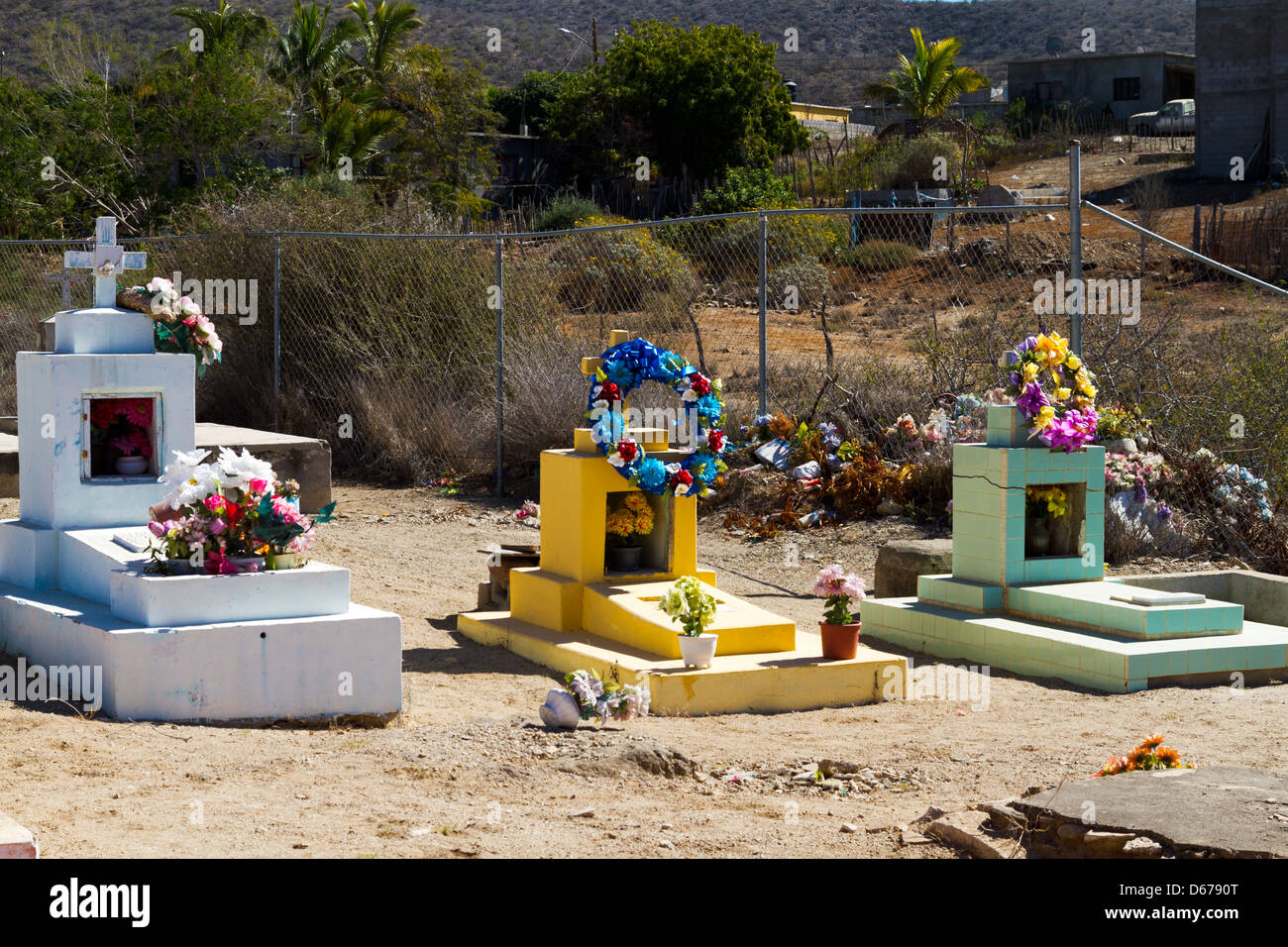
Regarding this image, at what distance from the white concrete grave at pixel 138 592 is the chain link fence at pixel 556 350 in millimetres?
5708

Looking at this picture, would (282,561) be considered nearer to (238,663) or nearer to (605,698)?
(238,663)

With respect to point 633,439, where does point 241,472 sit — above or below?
below

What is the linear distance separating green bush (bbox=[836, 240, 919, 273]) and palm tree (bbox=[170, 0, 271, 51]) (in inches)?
626

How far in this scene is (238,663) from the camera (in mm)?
6527

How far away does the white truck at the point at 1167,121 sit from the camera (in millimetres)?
45594

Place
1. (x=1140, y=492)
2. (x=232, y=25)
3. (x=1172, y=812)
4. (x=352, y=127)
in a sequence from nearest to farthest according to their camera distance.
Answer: (x=1172, y=812)
(x=1140, y=492)
(x=232, y=25)
(x=352, y=127)

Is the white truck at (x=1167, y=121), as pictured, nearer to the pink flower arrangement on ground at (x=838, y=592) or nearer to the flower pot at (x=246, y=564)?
→ the pink flower arrangement on ground at (x=838, y=592)

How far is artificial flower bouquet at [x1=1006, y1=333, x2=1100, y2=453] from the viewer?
8.62 metres

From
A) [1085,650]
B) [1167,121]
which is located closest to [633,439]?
[1085,650]

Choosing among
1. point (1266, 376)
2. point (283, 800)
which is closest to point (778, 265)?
point (1266, 376)

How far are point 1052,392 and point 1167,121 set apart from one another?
4117cm

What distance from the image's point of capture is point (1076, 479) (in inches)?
344

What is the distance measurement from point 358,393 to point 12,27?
5905cm

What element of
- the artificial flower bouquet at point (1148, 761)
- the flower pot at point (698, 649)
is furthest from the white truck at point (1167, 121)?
the artificial flower bouquet at point (1148, 761)
